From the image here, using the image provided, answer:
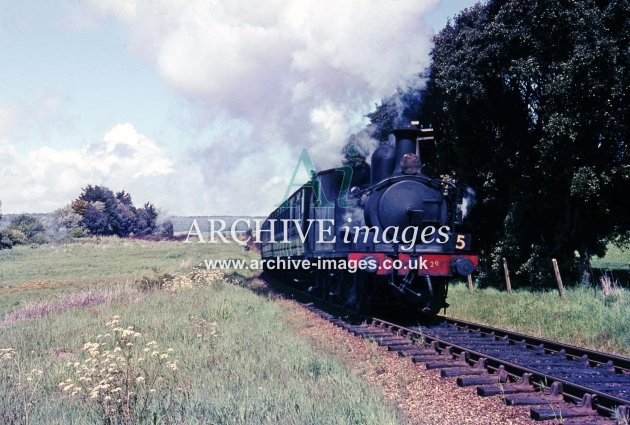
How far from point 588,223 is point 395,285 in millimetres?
10358

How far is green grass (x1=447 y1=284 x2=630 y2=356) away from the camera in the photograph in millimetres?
8883

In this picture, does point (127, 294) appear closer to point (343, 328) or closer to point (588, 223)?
point (343, 328)

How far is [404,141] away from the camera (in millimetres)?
10758

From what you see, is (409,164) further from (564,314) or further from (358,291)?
(564,314)

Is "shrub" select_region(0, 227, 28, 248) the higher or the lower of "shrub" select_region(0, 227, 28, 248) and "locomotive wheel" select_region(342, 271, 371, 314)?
the higher

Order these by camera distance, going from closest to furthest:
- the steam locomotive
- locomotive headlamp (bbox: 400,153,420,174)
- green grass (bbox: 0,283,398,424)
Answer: green grass (bbox: 0,283,398,424) → the steam locomotive → locomotive headlamp (bbox: 400,153,420,174)

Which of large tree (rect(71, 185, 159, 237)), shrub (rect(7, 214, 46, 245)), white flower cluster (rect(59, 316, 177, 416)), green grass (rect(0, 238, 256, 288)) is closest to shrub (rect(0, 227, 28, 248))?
shrub (rect(7, 214, 46, 245))

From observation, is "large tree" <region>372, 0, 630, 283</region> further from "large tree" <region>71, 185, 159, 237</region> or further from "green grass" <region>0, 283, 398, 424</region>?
"large tree" <region>71, 185, 159, 237</region>

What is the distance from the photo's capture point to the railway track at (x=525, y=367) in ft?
17.3

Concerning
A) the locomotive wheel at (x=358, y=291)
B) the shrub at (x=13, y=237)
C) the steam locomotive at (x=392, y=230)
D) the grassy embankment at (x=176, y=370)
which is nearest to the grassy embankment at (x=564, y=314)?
the steam locomotive at (x=392, y=230)

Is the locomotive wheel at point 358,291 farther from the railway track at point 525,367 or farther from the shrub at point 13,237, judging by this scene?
the shrub at point 13,237

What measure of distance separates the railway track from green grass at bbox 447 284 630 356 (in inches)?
50.8

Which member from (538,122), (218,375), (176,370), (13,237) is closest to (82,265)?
(13,237)

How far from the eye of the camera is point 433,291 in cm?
1077
